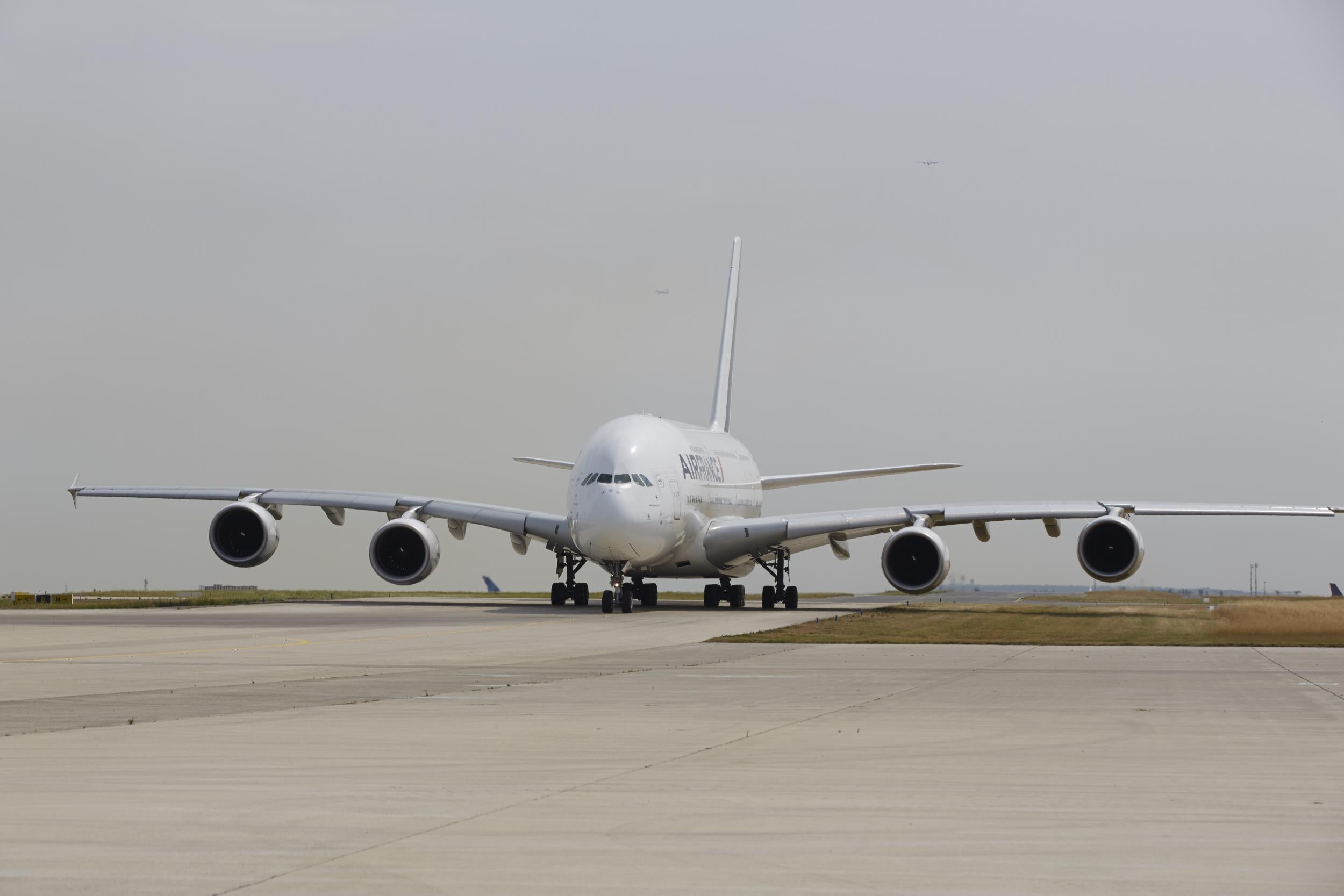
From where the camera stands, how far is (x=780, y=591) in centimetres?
4181

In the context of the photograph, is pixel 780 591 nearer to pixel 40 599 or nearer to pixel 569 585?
pixel 569 585

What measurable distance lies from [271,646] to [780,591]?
2119 cm

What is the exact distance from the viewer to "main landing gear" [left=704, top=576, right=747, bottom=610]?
44.0 m

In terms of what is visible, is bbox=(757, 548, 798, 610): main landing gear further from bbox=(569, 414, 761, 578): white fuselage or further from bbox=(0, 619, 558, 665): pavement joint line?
bbox=(0, 619, 558, 665): pavement joint line

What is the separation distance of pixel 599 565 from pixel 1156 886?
32557 mm

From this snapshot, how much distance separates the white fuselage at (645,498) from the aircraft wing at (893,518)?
3.13 feet

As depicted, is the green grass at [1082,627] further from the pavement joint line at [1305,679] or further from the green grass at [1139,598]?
the green grass at [1139,598]

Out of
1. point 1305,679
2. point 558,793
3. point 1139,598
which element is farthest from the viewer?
point 1139,598

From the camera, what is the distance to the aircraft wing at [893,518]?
37219 mm

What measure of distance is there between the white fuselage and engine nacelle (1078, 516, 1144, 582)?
9392 millimetres

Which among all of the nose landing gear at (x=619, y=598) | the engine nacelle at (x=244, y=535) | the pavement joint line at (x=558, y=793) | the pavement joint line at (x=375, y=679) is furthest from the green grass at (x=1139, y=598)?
the pavement joint line at (x=558, y=793)

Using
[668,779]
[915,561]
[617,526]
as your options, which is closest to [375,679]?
[668,779]

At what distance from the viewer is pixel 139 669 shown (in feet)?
57.3

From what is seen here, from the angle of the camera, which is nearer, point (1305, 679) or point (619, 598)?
point (1305, 679)
